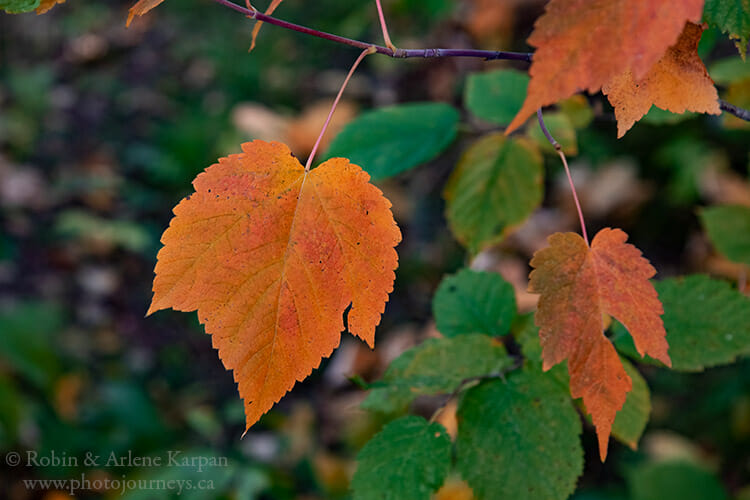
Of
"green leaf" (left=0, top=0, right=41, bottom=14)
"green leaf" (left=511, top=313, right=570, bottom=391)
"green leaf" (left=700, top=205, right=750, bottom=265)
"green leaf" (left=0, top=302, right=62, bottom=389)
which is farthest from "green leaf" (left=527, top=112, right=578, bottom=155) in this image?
"green leaf" (left=0, top=302, right=62, bottom=389)

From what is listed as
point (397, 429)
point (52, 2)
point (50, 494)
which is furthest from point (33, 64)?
point (397, 429)

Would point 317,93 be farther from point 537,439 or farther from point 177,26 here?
point 537,439

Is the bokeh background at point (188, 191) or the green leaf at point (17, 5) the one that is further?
the bokeh background at point (188, 191)

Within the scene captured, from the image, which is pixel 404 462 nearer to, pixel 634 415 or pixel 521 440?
pixel 521 440

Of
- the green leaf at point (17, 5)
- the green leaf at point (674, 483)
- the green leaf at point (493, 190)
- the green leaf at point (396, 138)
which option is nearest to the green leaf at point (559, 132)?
the green leaf at point (493, 190)

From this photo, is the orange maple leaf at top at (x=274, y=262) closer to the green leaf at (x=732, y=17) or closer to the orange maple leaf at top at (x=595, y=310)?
the orange maple leaf at top at (x=595, y=310)

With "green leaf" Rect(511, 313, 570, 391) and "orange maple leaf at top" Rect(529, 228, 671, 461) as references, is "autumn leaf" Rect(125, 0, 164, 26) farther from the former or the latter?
"green leaf" Rect(511, 313, 570, 391)
